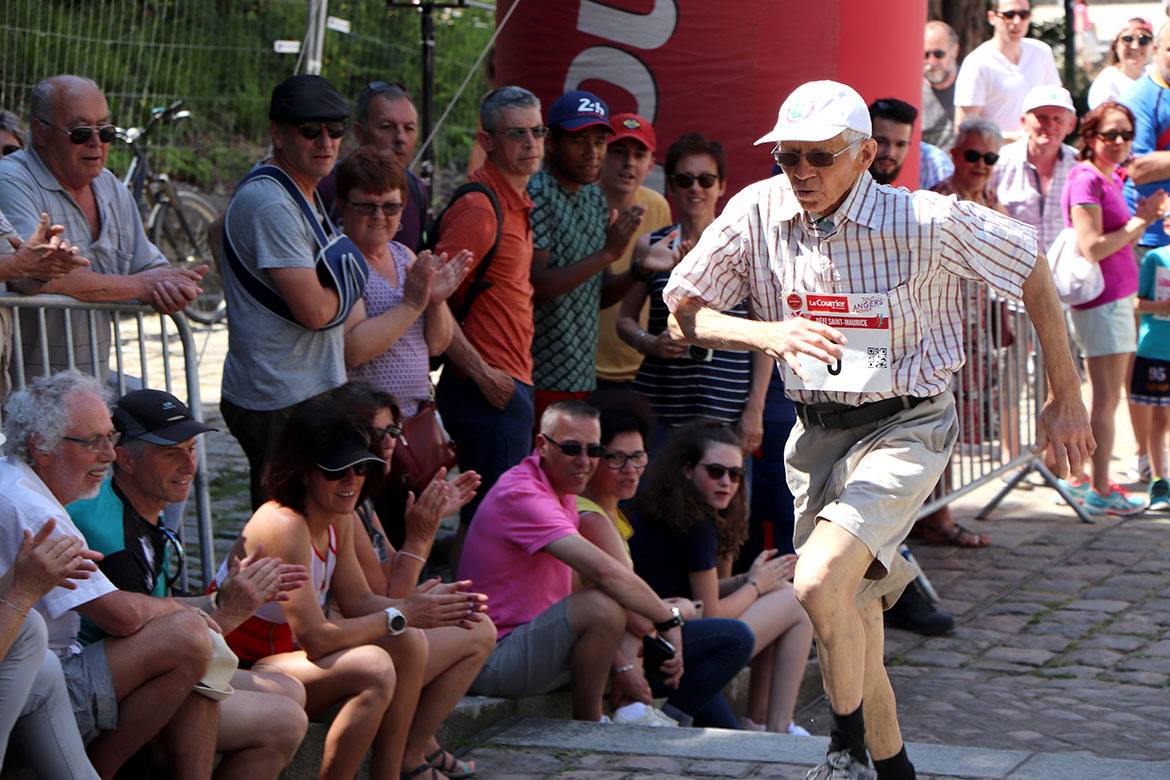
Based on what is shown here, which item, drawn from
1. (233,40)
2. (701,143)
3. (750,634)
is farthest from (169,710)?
(233,40)

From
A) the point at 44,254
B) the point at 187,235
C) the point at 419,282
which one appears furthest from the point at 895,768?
the point at 187,235

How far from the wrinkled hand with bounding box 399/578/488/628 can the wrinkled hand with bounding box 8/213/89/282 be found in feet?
4.69

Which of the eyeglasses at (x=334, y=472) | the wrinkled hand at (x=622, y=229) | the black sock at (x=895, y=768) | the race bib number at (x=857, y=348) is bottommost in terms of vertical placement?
the black sock at (x=895, y=768)

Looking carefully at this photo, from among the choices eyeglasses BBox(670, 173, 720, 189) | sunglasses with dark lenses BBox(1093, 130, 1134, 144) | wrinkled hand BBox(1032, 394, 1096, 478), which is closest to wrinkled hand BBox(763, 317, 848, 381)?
wrinkled hand BBox(1032, 394, 1096, 478)

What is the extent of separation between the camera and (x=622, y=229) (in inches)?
250

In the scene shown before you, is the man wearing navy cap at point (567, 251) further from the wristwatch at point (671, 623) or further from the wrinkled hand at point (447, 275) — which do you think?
the wristwatch at point (671, 623)

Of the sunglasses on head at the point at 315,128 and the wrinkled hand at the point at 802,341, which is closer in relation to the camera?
the wrinkled hand at the point at 802,341

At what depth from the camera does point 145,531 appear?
436cm

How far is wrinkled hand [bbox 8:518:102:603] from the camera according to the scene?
11.9 ft

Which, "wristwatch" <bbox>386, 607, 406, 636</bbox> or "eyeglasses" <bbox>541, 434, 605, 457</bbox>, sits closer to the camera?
"wristwatch" <bbox>386, 607, 406, 636</bbox>

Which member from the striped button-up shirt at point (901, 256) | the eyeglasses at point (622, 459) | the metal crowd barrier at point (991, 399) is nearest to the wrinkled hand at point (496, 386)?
the eyeglasses at point (622, 459)

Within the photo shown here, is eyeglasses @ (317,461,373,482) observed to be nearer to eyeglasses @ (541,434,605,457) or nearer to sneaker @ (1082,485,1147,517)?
eyeglasses @ (541,434,605,457)

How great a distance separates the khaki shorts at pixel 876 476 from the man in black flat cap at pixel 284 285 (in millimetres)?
1772

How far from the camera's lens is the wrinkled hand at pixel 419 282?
18.7ft
